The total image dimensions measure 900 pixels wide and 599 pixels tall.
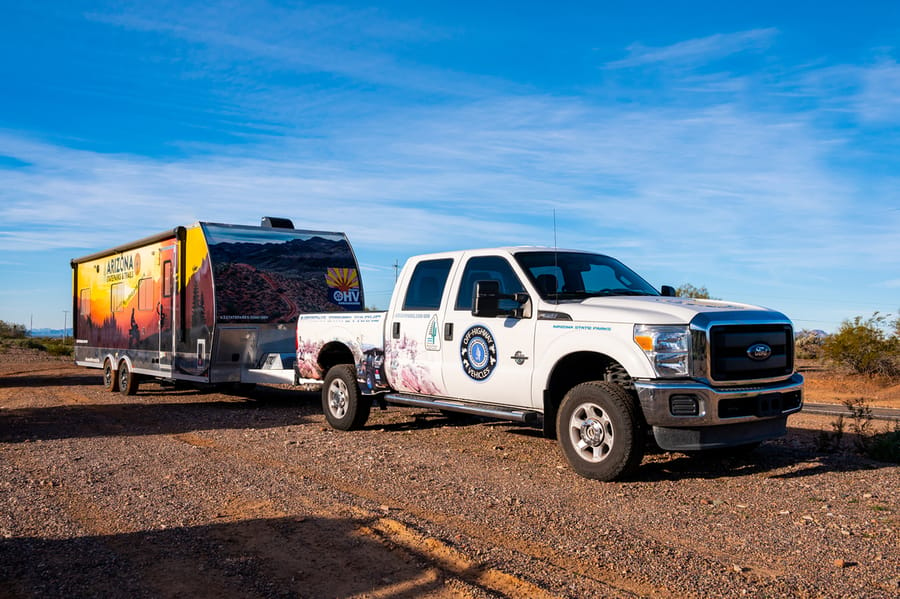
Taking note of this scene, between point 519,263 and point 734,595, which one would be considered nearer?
point 734,595

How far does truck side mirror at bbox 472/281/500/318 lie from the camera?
7906 millimetres

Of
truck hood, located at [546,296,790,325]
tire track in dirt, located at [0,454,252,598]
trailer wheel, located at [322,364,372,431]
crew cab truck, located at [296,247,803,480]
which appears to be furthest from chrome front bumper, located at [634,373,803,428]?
trailer wheel, located at [322,364,372,431]

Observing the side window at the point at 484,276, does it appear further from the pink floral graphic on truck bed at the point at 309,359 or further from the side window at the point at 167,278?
the side window at the point at 167,278

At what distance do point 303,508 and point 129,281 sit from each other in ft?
37.5

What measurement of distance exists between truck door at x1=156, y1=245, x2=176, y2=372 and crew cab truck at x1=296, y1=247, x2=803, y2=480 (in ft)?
17.5

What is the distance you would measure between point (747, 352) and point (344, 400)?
529cm

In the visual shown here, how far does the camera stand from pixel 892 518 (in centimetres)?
589

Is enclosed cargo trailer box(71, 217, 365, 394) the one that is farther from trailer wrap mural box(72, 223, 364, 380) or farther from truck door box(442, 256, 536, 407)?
truck door box(442, 256, 536, 407)

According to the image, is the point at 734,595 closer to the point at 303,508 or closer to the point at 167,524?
the point at 303,508

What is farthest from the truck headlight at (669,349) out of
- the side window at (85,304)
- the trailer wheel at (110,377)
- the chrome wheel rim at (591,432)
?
the side window at (85,304)

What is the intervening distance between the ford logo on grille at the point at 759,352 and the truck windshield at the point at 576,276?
1545 millimetres

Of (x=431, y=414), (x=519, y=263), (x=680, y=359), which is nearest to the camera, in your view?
(x=680, y=359)

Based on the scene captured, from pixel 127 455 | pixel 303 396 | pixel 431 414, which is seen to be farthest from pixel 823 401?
pixel 127 455

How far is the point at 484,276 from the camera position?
8.77 m
